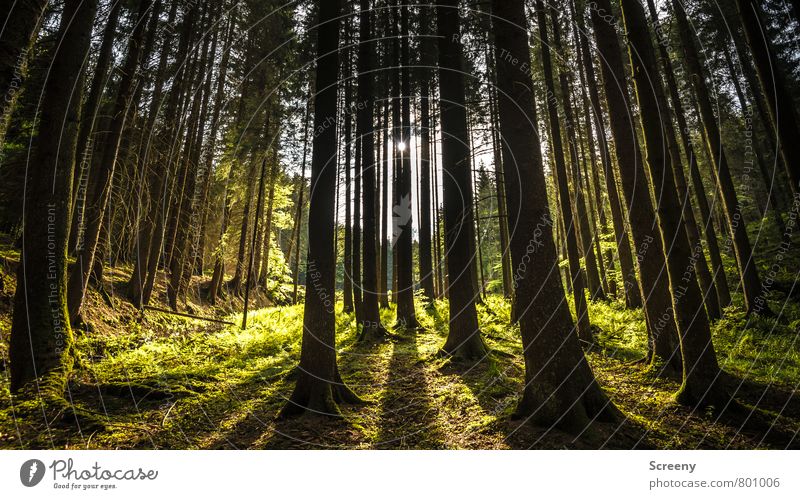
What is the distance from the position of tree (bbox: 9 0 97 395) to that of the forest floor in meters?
0.51

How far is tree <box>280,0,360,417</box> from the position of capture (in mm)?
6031

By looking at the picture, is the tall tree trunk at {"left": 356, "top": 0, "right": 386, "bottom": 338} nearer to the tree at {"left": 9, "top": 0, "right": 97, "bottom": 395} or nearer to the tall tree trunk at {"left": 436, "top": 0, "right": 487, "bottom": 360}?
the tall tree trunk at {"left": 436, "top": 0, "right": 487, "bottom": 360}

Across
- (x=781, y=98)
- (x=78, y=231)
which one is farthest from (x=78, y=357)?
(x=781, y=98)

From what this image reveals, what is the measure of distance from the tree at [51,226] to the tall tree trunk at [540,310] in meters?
7.04

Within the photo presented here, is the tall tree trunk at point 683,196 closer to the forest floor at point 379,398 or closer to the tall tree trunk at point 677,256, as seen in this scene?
the tall tree trunk at point 677,256

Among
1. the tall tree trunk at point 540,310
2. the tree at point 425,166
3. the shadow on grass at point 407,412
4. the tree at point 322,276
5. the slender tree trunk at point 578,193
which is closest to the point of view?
the tall tree trunk at point 540,310

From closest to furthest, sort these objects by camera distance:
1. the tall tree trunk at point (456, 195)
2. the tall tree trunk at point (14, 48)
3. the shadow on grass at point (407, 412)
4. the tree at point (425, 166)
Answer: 1. the tall tree trunk at point (14, 48)
2. the shadow on grass at point (407, 412)
3. the tall tree trunk at point (456, 195)
4. the tree at point (425, 166)

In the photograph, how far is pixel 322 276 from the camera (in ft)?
20.4

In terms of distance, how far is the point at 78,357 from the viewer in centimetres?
633

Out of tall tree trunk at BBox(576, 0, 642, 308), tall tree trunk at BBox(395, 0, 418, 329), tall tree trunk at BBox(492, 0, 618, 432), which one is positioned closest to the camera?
tall tree trunk at BBox(492, 0, 618, 432)

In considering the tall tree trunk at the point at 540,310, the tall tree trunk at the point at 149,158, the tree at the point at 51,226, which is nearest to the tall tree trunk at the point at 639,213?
the tall tree trunk at the point at 540,310

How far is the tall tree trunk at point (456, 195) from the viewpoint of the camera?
9.02 metres

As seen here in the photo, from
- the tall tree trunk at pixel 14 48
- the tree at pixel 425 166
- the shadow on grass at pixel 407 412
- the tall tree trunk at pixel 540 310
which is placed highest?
the tree at pixel 425 166

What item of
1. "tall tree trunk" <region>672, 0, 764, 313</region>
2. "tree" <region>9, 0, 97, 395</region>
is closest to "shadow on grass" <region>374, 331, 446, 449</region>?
"tree" <region>9, 0, 97, 395</region>
